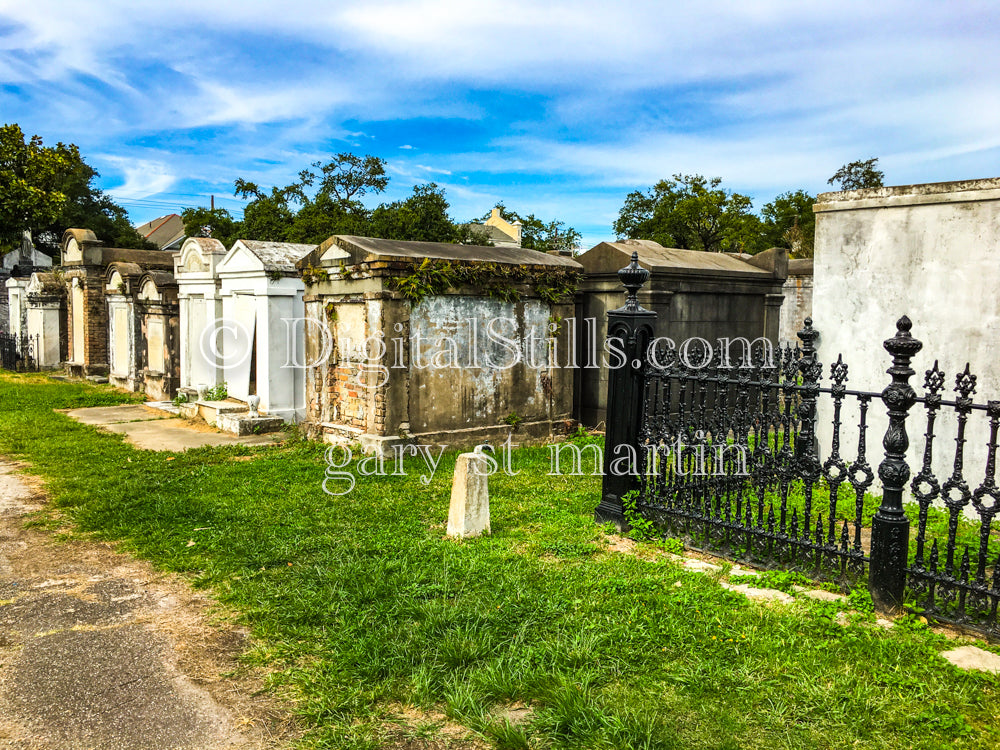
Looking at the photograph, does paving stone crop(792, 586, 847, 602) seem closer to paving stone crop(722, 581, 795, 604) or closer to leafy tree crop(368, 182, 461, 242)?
paving stone crop(722, 581, 795, 604)

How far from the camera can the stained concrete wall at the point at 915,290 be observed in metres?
6.45

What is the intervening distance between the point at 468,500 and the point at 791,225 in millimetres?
43924

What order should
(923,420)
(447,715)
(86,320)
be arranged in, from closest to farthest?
(447,715) < (923,420) < (86,320)

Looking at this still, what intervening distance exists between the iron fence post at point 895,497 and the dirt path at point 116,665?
3.47 m

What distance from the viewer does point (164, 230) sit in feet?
217

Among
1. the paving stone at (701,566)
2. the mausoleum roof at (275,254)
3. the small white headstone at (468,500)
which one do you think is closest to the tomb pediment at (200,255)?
the mausoleum roof at (275,254)

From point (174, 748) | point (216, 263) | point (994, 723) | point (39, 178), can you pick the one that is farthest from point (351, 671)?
point (39, 178)

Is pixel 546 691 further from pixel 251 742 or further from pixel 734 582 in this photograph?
pixel 734 582

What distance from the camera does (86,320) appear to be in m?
17.8

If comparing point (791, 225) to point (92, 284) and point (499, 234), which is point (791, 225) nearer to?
point (499, 234)

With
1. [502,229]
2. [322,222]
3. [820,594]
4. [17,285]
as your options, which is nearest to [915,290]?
[820,594]

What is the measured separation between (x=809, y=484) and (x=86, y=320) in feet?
59.2

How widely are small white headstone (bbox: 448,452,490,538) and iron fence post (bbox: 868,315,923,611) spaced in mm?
2846

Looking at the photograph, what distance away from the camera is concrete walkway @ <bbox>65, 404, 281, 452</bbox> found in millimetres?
10258
